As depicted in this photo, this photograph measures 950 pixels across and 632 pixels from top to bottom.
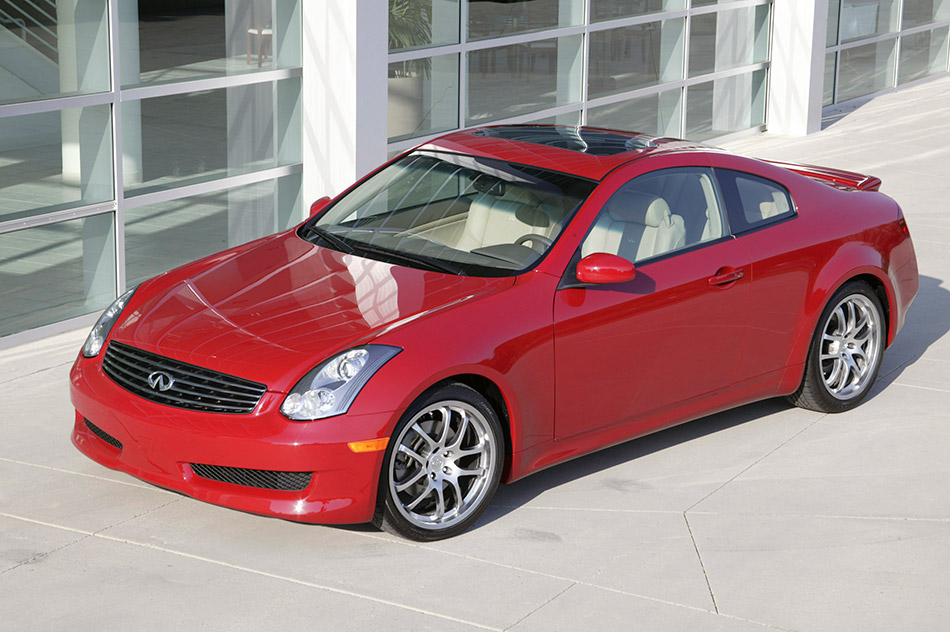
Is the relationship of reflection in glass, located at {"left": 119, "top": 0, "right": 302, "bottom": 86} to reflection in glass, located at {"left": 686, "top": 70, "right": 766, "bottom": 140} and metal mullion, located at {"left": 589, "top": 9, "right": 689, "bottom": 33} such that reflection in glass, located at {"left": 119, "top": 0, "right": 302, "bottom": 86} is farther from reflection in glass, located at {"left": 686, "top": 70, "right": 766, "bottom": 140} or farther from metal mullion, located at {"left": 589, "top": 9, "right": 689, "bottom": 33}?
reflection in glass, located at {"left": 686, "top": 70, "right": 766, "bottom": 140}

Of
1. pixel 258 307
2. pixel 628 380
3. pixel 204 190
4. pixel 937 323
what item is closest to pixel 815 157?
pixel 937 323

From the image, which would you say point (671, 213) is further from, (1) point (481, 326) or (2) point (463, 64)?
(2) point (463, 64)

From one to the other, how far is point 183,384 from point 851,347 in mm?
3669

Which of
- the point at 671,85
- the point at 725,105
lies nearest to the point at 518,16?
the point at 671,85

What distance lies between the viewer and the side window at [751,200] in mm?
6328

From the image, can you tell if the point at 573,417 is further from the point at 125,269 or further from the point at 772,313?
the point at 125,269

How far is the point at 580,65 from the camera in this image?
40.9ft

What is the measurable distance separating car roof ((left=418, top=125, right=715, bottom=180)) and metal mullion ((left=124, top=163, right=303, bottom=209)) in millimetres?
2605

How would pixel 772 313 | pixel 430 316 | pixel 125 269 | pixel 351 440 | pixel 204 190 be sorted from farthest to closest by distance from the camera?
pixel 204 190 < pixel 125 269 < pixel 772 313 < pixel 430 316 < pixel 351 440

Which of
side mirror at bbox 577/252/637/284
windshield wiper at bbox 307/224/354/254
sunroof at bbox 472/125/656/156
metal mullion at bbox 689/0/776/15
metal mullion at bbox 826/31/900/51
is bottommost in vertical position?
windshield wiper at bbox 307/224/354/254

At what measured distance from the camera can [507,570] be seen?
498 cm

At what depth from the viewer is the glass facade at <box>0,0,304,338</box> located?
7.70 m

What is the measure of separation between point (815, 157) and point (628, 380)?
8.83 meters

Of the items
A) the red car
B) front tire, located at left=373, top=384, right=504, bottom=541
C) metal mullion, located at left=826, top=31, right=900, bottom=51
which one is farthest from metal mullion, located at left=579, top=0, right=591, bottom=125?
front tire, located at left=373, top=384, right=504, bottom=541
